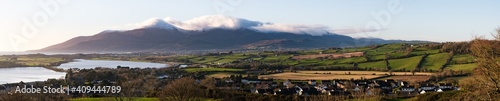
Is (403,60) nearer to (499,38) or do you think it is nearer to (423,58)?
(423,58)

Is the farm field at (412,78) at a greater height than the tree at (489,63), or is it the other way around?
the tree at (489,63)

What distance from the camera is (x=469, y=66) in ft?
214

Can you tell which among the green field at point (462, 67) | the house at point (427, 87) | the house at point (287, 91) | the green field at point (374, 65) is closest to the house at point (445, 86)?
the house at point (427, 87)

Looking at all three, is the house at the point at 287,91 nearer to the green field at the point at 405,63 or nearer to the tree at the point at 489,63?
the tree at the point at 489,63

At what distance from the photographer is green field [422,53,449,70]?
71500 mm

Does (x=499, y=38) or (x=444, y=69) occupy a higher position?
(x=499, y=38)

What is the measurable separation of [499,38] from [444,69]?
159 feet

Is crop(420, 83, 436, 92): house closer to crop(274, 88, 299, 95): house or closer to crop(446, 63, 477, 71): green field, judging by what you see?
crop(446, 63, 477, 71): green field

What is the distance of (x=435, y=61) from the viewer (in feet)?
247

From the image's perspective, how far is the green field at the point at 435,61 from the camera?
71.5 metres

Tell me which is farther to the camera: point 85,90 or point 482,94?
point 85,90

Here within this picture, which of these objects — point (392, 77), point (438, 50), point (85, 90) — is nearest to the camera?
point (85, 90)

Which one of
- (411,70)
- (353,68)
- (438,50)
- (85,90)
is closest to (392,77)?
(411,70)

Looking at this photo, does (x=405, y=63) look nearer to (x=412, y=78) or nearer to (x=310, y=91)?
(x=412, y=78)
